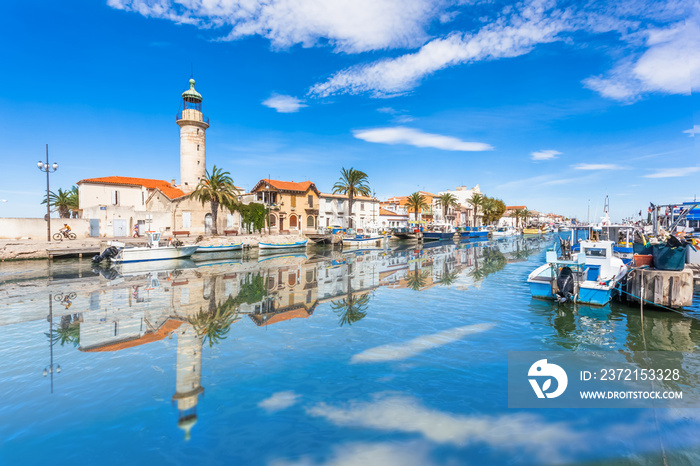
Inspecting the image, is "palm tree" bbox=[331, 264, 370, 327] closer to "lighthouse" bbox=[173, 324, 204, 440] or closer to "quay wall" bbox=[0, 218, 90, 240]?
"lighthouse" bbox=[173, 324, 204, 440]

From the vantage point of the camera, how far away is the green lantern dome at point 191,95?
48.5m

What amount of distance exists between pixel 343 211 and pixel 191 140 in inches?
1302

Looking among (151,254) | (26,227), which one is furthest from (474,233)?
(26,227)

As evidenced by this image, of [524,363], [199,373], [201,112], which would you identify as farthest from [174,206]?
[524,363]

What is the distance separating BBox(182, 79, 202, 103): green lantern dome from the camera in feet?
159

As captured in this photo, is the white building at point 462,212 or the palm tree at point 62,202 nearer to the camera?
the palm tree at point 62,202

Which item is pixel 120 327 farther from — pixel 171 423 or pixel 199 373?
pixel 171 423

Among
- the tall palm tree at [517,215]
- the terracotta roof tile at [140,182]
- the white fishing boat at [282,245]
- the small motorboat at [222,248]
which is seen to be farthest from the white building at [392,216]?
the tall palm tree at [517,215]

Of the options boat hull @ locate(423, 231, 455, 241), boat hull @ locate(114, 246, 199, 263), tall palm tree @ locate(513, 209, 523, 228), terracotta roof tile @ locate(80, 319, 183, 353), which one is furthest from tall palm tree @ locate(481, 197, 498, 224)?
terracotta roof tile @ locate(80, 319, 183, 353)

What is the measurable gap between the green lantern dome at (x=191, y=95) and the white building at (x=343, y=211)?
27.5 m

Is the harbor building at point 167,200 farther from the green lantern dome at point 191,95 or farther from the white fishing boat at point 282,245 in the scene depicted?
the white fishing boat at point 282,245

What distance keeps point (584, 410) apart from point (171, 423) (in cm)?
823

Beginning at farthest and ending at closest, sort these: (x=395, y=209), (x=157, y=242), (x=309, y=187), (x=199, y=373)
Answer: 1. (x=395, y=209)
2. (x=309, y=187)
3. (x=157, y=242)
4. (x=199, y=373)

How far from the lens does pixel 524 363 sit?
9125 millimetres
